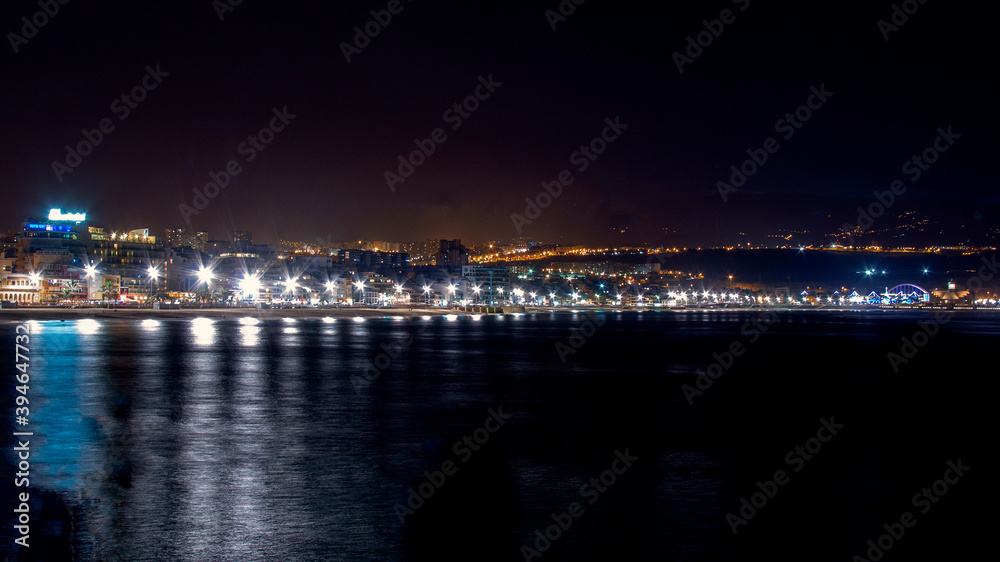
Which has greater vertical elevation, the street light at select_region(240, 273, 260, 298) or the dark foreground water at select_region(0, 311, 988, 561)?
the street light at select_region(240, 273, 260, 298)

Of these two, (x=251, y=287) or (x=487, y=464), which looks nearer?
(x=487, y=464)

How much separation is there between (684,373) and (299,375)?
14196mm

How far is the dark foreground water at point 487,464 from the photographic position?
888cm

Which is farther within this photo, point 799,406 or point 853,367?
point 853,367

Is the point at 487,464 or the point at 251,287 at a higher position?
the point at 251,287

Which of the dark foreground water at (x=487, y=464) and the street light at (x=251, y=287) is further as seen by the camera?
the street light at (x=251, y=287)

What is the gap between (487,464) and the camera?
13039 millimetres

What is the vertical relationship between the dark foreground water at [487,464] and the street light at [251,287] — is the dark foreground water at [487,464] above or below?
below

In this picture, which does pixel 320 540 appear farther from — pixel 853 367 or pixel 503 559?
pixel 853 367

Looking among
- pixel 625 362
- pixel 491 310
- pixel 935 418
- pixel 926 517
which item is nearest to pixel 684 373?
pixel 625 362

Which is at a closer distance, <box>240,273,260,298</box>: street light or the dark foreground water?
the dark foreground water

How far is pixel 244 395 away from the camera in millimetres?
22141

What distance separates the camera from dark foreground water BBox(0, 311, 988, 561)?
8.88 metres

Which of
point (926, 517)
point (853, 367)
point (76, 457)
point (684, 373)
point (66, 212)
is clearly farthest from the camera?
point (66, 212)
